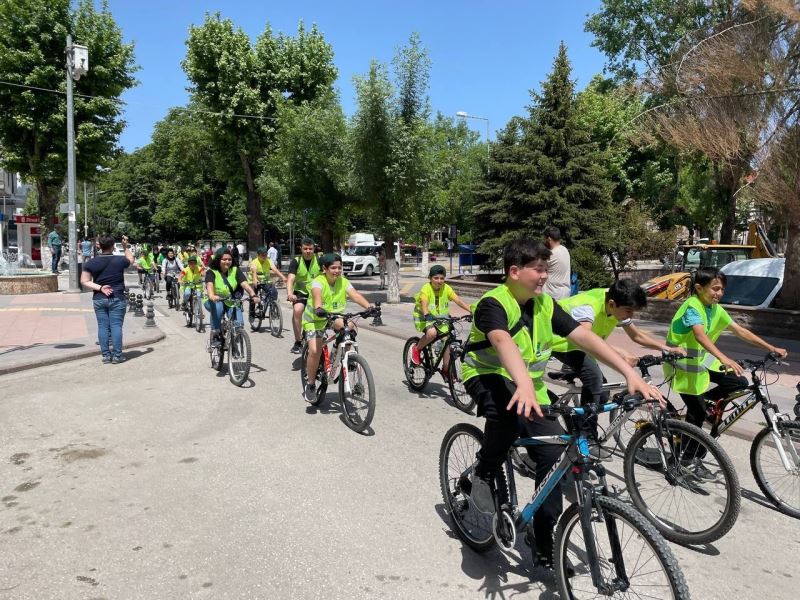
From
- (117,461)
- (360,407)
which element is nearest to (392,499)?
(360,407)

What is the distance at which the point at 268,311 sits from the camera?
1331cm

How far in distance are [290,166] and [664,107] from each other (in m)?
17.3

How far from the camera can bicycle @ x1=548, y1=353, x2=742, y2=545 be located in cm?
386

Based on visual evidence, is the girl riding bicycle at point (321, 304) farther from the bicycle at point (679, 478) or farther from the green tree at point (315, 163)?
the green tree at point (315, 163)

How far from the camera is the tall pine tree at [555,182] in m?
21.2

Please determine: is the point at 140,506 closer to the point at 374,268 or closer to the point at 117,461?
A: the point at 117,461

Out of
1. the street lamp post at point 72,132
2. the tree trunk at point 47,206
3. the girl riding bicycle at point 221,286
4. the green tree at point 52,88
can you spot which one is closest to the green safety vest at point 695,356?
the girl riding bicycle at point 221,286

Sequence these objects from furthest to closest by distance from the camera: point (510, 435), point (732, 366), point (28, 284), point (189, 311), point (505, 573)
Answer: point (28, 284), point (189, 311), point (732, 366), point (505, 573), point (510, 435)

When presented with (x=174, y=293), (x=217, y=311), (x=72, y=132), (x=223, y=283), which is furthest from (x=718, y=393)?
(x=72, y=132)

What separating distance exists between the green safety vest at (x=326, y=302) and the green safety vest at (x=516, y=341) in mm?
3650

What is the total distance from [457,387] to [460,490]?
3.54 m

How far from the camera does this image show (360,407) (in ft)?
20.4

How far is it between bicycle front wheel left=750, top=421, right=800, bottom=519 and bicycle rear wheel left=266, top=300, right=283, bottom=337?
936 cm

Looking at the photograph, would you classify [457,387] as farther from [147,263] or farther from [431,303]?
[147,263]
